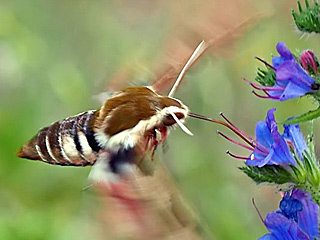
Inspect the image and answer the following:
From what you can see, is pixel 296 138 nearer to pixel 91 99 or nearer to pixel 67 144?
pixel 67 144

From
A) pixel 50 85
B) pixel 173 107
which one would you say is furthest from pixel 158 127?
pixel 50 85

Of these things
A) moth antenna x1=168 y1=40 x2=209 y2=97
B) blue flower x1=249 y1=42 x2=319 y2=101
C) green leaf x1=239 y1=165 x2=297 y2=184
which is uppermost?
moth antenna x1=168 y1=40 x2=209 y2=97

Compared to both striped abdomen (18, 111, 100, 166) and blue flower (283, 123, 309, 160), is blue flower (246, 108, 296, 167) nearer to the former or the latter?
blue flower (283, 123, 309, 160)

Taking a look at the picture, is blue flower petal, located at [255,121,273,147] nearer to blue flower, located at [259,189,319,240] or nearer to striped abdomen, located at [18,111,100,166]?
blue flower, located at [259,189,319,240]

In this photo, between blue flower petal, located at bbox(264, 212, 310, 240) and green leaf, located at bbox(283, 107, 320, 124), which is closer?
green leaf, located at bbox(283, 107, 320, 124)

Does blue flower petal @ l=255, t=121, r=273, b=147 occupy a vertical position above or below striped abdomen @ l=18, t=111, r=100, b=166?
below

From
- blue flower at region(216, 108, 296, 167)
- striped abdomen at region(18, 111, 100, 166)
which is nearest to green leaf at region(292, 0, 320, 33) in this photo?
blue flower at region(216, 108, 296, 167)

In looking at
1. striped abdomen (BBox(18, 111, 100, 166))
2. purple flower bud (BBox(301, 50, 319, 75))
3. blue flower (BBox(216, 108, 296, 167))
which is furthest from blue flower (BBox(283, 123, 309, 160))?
striped abdomen (BBox(18, 111, 100, 166))

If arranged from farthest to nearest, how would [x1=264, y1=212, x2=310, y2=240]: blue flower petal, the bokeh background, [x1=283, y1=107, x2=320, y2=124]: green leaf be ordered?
the bokeh background → [x1=264, y1=212, x2=310, y2=240]: blue flower petal → [x1=283, y1=107, x2=320, y2=124]: green leaf

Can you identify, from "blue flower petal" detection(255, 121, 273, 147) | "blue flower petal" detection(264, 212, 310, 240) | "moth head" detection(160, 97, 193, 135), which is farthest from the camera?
"moth head" detection(160, 97, 193, 135)

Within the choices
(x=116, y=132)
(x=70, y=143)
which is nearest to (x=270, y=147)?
(x=116, y=132)
